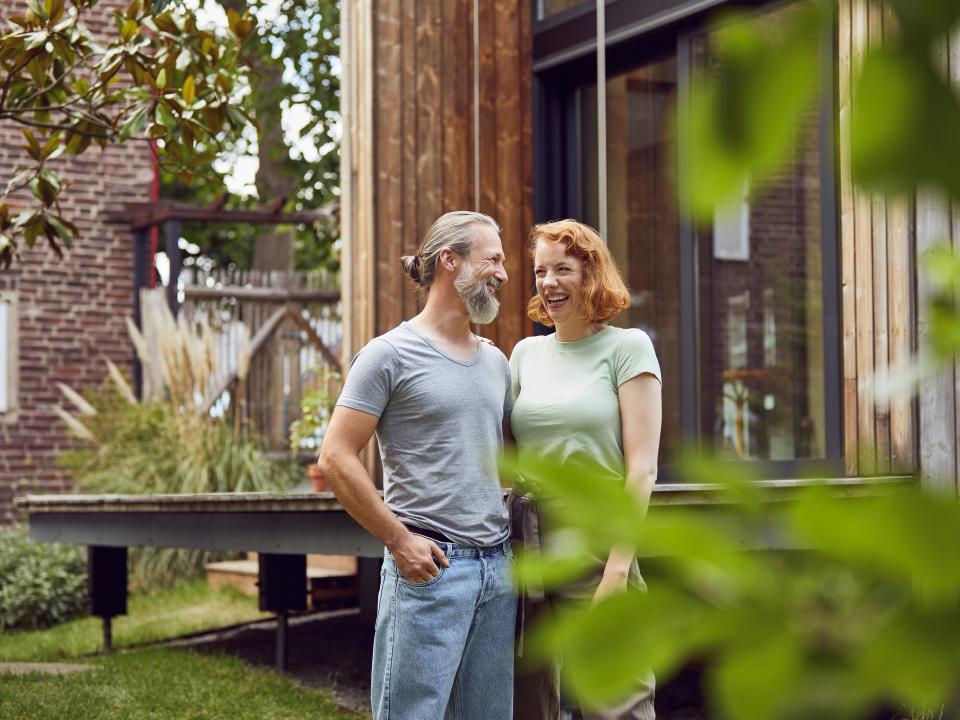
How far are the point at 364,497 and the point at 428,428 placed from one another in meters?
0.21

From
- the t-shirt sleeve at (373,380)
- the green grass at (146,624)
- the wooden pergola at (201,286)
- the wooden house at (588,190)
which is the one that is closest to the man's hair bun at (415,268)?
the t-shirt sleeve at (373,380)

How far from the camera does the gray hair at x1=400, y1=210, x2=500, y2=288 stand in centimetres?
304

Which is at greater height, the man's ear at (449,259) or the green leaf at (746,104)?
the man's ear at (449,259)

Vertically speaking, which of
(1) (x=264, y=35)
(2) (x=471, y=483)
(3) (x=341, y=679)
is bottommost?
(3) (x=341, y=679)

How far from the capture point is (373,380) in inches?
114

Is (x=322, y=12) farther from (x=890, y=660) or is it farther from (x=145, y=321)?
(x=890, y=660)

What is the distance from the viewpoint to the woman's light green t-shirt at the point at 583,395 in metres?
3.01

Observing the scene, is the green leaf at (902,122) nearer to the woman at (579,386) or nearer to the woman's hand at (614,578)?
the woman's hand at (614,578)

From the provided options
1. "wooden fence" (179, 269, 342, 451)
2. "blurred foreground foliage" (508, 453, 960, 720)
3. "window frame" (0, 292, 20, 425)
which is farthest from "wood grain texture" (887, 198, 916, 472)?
"window frame" (0, 292, 20, 425)

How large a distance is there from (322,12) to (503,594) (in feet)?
35.1

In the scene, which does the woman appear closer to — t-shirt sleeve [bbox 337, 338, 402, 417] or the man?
the man

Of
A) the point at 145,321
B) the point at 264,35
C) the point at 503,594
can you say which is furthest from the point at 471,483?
the point at 264,35

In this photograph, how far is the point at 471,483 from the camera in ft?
9.75

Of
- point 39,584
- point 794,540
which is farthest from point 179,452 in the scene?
point 794,540
